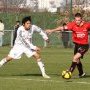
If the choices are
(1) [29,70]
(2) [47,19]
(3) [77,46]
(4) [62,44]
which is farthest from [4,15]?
(3) [77,46]

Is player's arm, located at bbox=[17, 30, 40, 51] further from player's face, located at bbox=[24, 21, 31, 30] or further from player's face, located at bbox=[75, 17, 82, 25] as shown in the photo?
player's face, located at bbox=[75, 17, 82, 25]

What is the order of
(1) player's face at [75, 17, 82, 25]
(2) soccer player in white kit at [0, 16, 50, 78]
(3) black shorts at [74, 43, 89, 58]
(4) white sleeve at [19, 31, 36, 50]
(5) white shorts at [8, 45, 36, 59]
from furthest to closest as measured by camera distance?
(5) white shorts at [8, 45, 36, 59]
(4) white sleeve at [19, 31, 36, 50]
(2) soccer player in white kit at [0, 16, 50, 78]
(3) black shorts at [74, 43, 89, 58]
(1) player's face at [75, 17, 82, 25]

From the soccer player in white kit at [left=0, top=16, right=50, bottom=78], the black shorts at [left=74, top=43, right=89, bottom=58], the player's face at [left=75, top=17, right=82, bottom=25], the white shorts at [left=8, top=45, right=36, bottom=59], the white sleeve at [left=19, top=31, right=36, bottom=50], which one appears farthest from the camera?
the white shorts at [left=8, top=45, right=36, bottom=59]

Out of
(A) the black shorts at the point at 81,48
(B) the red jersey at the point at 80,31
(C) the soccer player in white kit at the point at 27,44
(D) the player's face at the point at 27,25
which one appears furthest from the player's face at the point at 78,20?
(D) the player's face at the point at 27,25

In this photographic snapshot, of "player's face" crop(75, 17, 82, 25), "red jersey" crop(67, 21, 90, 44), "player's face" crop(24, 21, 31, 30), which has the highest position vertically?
"player's face" crop(75, 17, 82, 25)

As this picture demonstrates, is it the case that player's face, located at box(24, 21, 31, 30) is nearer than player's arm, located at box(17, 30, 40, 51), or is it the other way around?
player's face, located at box(24, 21, 31, 30)

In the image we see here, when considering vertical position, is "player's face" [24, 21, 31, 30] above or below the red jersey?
above

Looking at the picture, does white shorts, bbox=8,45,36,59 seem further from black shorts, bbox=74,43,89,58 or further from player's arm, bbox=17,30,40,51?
black shorts, bbox=74,43,89,58

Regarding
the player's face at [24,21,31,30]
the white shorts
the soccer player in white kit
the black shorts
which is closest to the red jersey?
the black shorts

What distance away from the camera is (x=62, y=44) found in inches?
1398

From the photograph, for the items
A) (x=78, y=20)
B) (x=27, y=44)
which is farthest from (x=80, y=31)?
(x=27, y=44)

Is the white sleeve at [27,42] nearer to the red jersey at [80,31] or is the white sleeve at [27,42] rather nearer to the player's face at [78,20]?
the red jersey at [80,31]

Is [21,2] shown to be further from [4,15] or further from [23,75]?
[23,75]

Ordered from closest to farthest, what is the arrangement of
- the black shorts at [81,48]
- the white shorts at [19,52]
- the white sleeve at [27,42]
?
the black shorts at [81,48]
the white sleeve at [27,42]
the white shorts at [19,52]
